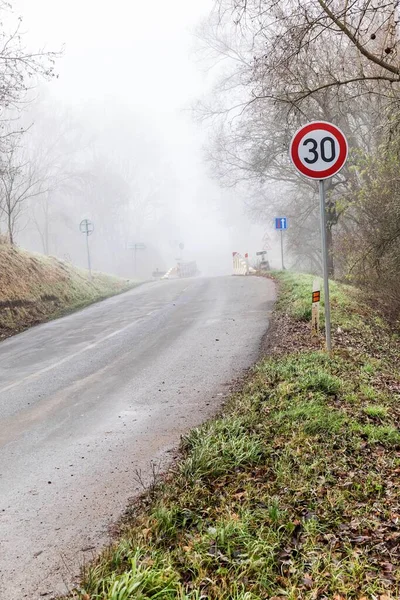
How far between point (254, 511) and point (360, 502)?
0.81 m

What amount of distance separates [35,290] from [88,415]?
37.6ft

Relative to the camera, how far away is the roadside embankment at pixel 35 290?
46.6 feet

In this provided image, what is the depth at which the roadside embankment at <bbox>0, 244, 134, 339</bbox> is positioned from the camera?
46.6ft

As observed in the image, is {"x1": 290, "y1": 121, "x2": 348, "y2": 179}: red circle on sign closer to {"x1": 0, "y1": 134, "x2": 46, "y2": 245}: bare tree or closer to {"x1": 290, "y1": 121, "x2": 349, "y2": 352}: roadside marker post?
{"x1": 290, "y1": 121, "x2": 349, "y2": 352}: roadside marker post

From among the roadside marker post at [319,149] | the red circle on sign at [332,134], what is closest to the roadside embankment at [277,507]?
the roadside marker post at [319,149]

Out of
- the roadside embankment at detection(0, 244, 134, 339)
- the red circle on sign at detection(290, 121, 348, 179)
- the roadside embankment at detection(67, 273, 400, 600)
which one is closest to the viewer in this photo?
the roadside embankment at detection(67, 273, 400, 600)

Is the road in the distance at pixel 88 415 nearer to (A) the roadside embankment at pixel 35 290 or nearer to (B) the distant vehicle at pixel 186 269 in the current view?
(A) the roadside embankment at pixel 35 290

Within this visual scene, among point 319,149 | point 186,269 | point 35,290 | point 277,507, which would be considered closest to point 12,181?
point 35,290

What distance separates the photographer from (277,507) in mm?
3484

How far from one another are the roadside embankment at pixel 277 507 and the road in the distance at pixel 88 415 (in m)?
0.40

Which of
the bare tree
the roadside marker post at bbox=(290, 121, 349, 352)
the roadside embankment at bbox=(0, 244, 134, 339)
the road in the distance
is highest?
the bare tree

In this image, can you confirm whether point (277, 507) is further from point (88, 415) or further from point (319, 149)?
point (319, 149)

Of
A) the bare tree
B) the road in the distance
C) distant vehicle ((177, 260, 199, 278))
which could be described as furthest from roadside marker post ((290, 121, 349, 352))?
distant vehicle ((177, 260, 199, 278))

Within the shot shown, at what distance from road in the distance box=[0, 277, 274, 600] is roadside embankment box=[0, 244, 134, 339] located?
1.93 meters
